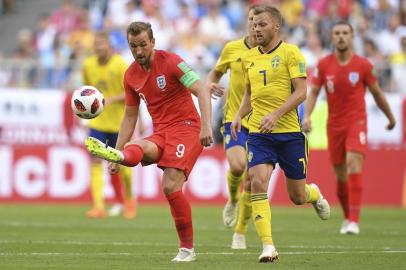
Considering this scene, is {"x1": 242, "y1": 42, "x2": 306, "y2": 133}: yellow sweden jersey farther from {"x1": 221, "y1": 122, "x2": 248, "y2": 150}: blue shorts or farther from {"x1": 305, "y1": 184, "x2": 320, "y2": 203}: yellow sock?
{"x1": 221, "y1": 122, "x2": 248, "y2": 150}: blue shorts

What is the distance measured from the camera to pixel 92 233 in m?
14.5

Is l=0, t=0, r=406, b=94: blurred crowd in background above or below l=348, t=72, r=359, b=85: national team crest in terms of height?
above

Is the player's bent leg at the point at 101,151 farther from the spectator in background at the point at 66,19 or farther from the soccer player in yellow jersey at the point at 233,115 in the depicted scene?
the spectator in background at the point at 66,19

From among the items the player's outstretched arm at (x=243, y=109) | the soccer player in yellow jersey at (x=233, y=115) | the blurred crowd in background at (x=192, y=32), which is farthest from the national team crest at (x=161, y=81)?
the blurred crowd in background at (x=192, y=32)

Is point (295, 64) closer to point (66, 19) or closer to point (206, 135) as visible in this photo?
point (206, 135)

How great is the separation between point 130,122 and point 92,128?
22.1 ft

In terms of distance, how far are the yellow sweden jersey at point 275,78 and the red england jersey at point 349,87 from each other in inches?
167

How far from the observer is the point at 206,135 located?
10.3 meters

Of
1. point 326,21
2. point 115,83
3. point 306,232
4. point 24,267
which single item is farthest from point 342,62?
point 326,21

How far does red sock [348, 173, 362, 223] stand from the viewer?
14.8 m

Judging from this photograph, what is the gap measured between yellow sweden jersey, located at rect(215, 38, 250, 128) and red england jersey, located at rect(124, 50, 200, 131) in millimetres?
2107

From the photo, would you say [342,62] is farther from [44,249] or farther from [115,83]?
[44,249]

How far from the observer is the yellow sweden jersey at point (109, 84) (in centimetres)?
1777

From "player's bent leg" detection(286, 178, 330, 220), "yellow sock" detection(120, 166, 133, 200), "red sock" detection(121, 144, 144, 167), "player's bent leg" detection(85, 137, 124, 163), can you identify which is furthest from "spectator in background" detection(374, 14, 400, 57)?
"player's bent leg" detection(85, 137, 124, 163)
